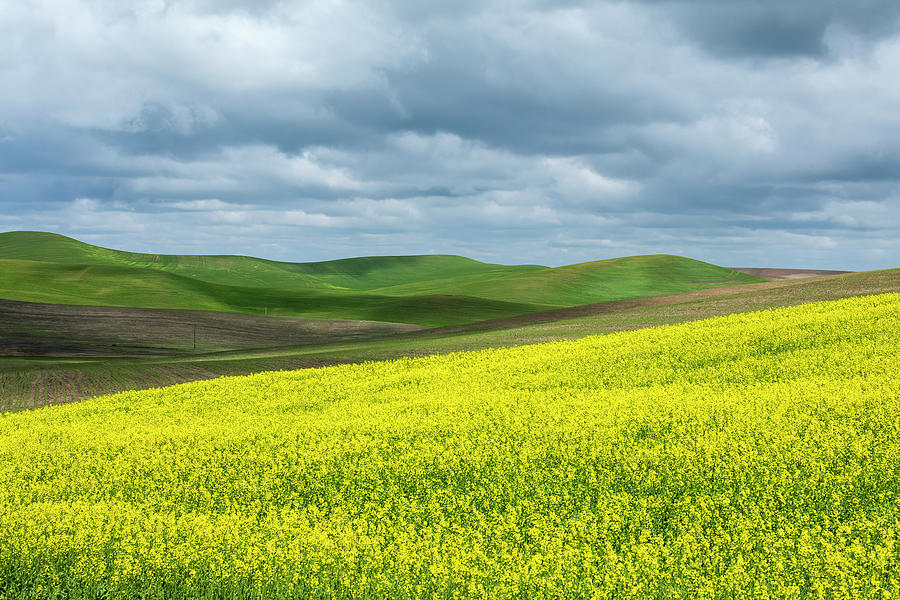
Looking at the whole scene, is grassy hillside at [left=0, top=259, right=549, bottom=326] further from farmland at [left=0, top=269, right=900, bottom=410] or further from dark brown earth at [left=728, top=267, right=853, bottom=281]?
dark brown earth at [left=728, top=267, right=853, bottom=281]

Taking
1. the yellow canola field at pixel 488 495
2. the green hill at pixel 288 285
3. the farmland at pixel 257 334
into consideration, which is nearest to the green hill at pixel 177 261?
the green hill at pixel 288 285

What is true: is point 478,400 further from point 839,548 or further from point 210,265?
point 210,265

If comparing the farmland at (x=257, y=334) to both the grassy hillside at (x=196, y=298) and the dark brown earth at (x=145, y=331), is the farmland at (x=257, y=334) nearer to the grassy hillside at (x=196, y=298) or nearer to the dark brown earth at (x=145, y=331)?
the dark brown earth at (x=145, y=331)

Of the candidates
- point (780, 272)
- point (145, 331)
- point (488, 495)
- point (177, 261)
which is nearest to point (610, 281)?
point (780, 272)

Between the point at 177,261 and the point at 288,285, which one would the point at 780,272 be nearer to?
the point at 288,285

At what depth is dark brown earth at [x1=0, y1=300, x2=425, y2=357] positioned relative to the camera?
150ft

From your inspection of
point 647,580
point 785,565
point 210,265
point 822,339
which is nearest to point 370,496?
point 647,580

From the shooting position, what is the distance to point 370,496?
333 inches

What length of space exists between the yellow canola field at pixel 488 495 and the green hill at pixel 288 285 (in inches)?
2510

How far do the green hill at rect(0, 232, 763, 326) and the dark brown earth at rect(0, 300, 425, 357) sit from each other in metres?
18.5

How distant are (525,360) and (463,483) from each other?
35.7ft

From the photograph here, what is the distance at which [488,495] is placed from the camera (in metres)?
8.10

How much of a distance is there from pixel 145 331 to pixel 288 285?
11276 cm

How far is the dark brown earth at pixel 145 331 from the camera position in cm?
4581
